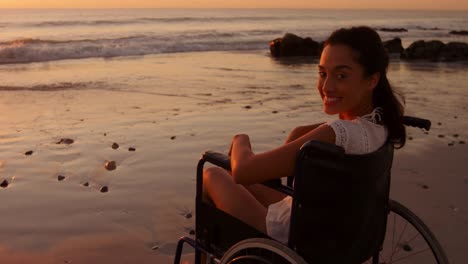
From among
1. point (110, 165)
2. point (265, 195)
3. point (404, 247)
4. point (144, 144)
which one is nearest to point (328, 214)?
point (265, 195)

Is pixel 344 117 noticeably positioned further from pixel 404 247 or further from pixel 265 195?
pixel 404 247

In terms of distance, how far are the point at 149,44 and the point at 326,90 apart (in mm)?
21112

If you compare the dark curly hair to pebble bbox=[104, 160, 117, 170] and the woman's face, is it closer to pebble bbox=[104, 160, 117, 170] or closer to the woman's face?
the woman's face

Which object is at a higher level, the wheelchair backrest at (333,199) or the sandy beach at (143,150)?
the wheelchair backrest at (333,199)

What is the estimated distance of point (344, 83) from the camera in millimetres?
2244

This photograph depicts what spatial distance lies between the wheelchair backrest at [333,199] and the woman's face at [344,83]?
23 centimetres

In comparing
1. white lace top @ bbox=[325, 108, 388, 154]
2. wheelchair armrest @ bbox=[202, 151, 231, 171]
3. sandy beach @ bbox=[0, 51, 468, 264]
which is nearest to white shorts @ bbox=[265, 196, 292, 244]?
wheelchair armrest @ bbox=[202, 151, 231, 171]

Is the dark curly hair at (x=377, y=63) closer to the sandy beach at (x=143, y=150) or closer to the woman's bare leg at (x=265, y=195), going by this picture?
the woman's bare leg at (x=265, y=195)

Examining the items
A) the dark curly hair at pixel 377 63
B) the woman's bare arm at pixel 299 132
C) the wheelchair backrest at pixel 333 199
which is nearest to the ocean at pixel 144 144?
the woman's bare arm at pixel 299 132

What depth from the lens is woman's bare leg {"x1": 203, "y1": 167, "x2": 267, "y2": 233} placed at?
8.11 ft

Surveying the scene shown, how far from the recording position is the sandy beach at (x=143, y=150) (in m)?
4.12

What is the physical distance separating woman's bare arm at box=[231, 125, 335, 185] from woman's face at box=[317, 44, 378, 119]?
22 cm

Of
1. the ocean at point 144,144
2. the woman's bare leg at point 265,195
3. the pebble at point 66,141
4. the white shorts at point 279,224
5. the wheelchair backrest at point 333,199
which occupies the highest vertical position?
the wheelchair backrest at point 333,199

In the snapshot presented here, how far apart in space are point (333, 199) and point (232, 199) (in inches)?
25.1
